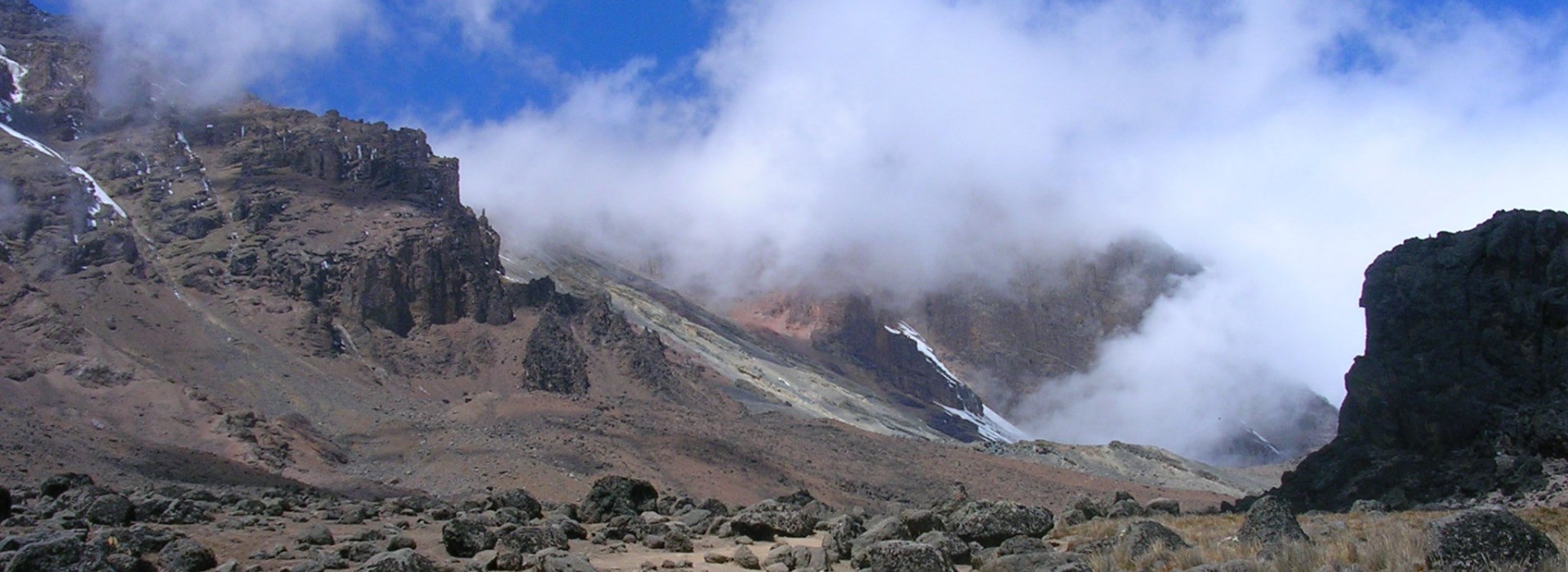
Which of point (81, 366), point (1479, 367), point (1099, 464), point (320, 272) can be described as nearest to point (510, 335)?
point (320, 272)

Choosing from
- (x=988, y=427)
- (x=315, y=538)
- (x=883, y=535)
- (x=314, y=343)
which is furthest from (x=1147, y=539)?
(x=988, y=427)

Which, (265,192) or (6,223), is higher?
(265,192)

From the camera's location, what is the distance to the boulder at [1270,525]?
14617mm

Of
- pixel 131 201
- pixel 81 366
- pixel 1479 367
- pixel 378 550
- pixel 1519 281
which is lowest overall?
pixel 378 550

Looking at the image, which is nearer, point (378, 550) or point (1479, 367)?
point (378, 550)

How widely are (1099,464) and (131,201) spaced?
93.2 meters

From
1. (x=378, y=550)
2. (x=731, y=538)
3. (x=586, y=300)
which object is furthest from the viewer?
(x=586, y=300)

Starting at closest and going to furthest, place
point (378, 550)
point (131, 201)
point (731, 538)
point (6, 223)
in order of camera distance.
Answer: point (378, 550) < point (731, 538) < point (6, 223) < point (131, 201)

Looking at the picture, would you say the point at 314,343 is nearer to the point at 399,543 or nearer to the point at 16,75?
the point at 16,75

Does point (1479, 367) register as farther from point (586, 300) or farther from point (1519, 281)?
point (586, 300)

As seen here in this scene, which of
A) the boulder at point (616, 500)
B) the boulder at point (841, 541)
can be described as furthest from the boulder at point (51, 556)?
the boulder at point (616, 500)

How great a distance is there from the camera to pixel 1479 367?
1372 inches

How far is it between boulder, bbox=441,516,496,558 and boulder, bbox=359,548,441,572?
11.1 feet

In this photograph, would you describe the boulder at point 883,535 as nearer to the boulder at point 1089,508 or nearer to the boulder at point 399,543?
the boulder at point 399,543
